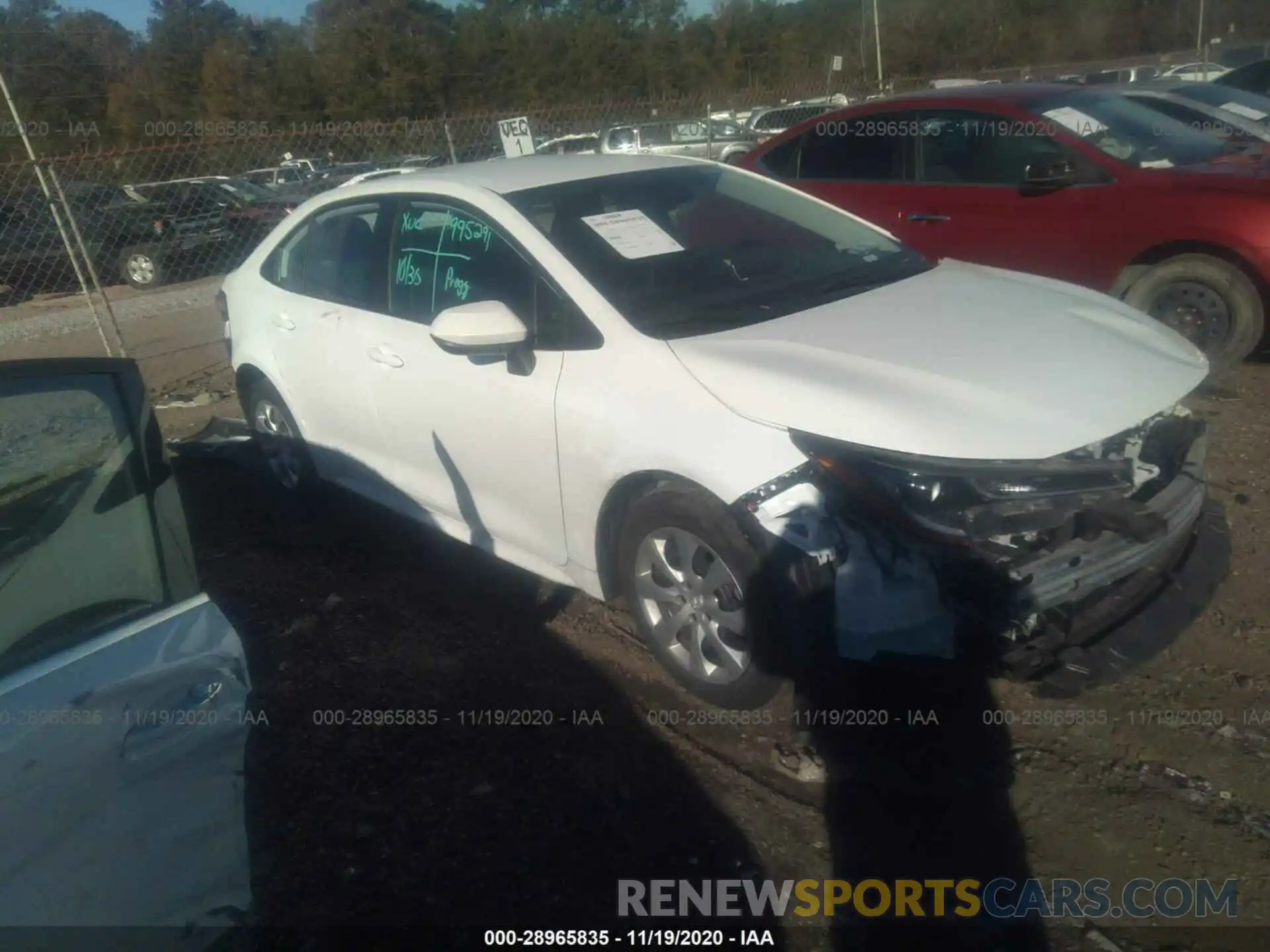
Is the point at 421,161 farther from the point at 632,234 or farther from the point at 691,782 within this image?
the point at 691,782

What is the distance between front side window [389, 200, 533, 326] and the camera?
3.47 metres

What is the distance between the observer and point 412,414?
3.84 m

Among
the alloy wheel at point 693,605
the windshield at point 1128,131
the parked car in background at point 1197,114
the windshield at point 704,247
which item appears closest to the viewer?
the alloy wheel at point 693,605

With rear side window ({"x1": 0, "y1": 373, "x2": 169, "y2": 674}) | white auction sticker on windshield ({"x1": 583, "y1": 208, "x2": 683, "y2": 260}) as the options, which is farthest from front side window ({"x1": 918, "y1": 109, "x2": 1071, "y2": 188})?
rear side window ({"x1": 0, "y1": 373, "x2": 169, "y2": 674})

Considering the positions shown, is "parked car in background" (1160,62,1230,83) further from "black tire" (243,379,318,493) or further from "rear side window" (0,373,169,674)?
"rear side window" (0,373,169,674)

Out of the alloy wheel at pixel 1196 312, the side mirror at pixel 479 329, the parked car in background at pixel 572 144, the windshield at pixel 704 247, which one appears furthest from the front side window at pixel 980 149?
the parked car in background at pixel 572 144

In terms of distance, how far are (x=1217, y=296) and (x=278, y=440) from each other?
5086 mm

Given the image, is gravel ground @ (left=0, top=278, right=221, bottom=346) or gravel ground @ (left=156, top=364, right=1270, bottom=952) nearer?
gravel ground @ (left=156, top=364, right=1270, bottom=952)

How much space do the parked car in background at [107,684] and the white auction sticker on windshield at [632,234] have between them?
1.73 meters

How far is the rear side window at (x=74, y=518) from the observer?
1.94 m

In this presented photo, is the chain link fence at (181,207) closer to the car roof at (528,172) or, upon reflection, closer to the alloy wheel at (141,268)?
the alloy wheel at (141,268)

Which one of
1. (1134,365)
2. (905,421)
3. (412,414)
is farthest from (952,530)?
(412,414)

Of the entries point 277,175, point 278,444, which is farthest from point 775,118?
point 278,444

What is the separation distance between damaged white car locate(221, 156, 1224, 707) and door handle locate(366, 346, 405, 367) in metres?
0.01
